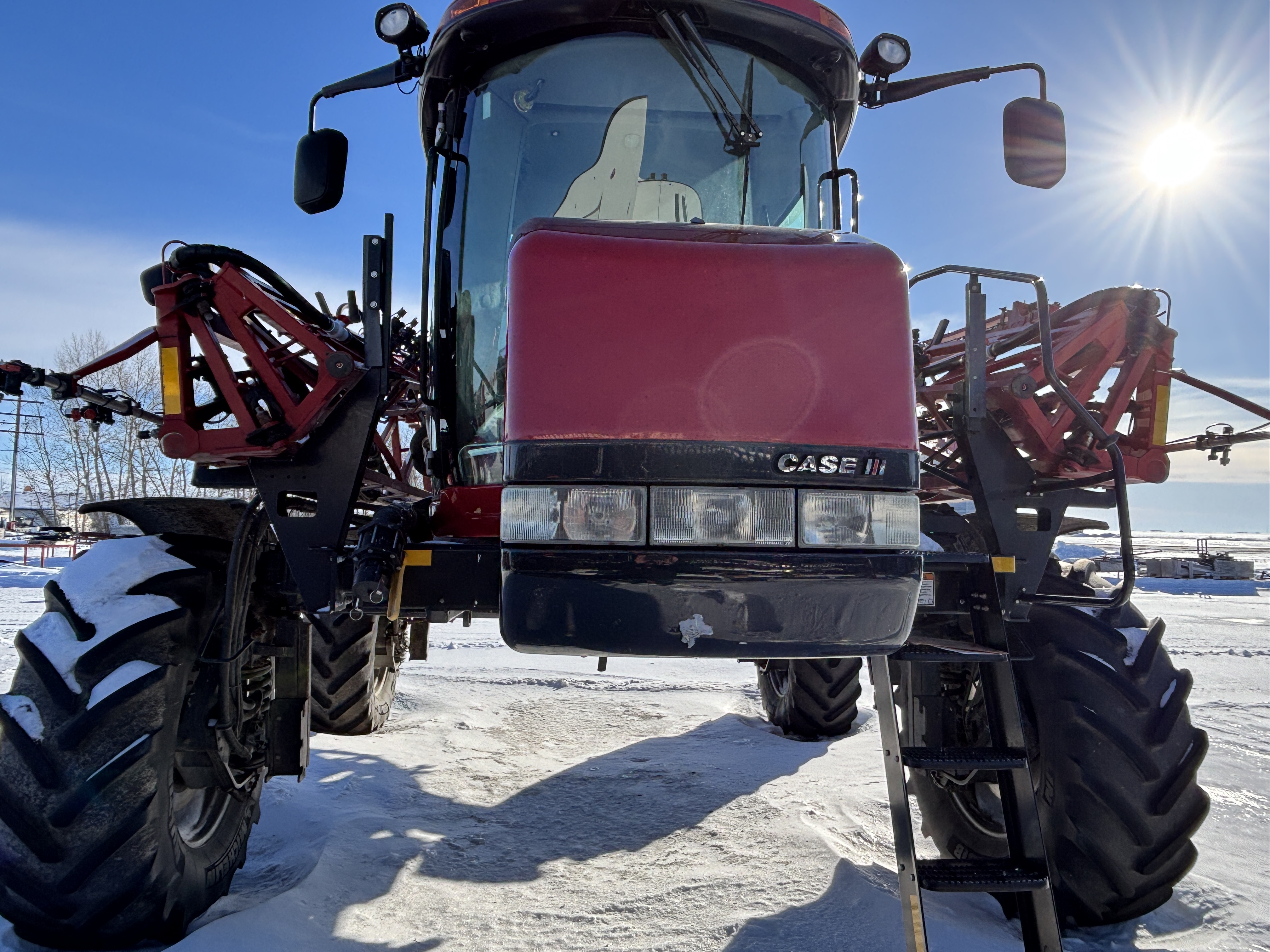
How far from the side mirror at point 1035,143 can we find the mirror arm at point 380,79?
7.50 ft

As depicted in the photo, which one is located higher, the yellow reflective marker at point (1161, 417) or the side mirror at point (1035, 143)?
the side mirror at point (1035, 143)

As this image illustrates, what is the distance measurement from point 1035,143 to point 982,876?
2.69 meters

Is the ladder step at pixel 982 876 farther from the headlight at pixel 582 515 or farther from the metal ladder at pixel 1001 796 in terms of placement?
the headlight at pixel 582 515

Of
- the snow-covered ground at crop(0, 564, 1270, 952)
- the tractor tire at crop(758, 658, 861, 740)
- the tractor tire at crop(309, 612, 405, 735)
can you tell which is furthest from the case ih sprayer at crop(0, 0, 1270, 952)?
the tractor tire at crop(758, 658, 861, 740)

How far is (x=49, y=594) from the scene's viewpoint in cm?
275

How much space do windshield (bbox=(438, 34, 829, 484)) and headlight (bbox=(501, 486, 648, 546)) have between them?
0.84 metres

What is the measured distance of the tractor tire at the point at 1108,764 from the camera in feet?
8.79

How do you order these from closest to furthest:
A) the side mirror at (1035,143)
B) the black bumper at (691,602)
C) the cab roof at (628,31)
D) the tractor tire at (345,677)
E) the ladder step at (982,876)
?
the black bumper at (691,602) → the ladder step at (982,876) → the cab roof at (628,31) → the side mirror at (1035,143) → the tractor tire at (345,677)

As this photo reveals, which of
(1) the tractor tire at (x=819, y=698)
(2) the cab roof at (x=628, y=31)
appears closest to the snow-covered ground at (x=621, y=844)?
(1) the tractor tire at (x=819, y=698)

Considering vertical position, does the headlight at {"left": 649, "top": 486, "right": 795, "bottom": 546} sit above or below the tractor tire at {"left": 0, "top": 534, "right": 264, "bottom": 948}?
above

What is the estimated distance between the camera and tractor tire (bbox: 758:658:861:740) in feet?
18.0

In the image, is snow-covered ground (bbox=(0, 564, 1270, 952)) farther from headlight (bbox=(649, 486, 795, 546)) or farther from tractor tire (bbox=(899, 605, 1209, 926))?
headlight (bbox=(649, 486, 795, 546))

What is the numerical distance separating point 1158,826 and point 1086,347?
2210 millimetres

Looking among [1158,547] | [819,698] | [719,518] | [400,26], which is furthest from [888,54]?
[1158,547]
